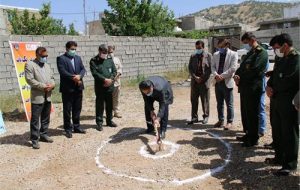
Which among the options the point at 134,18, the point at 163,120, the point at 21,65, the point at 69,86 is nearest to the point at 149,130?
the point at 163,120

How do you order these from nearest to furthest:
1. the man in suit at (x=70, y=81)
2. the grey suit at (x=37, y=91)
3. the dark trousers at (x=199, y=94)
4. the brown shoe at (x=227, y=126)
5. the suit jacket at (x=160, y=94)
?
1. the suit jacket at (x=160, y=94)
2. the grey suit at (x=37, y=91)
3. the man in suit at (x=70, y=81)
4. the brown shoe at (x=227, y=126)
5. the dark trousers at (x=199, y=94)

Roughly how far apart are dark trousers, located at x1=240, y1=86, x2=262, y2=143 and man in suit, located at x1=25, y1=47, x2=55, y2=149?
367 centimetres

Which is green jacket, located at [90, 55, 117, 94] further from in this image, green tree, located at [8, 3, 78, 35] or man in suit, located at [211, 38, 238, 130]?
green tree, located at [8, 3, 78, 35]

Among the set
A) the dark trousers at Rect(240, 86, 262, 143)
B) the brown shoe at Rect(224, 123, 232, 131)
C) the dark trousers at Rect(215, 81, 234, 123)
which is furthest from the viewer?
the brown shoe at Rect(224, 123, 232, 131)

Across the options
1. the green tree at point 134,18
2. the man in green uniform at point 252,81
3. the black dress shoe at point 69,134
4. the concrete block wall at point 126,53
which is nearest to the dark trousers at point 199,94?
the man in green uniform at point 252,81

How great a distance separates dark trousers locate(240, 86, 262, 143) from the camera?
6.39m

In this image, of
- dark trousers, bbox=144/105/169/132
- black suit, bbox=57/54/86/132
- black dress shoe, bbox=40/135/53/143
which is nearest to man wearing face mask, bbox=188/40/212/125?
dark trousers, bbox=144/105/169/132

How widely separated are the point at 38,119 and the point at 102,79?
162 centimetres

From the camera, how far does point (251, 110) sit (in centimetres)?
641

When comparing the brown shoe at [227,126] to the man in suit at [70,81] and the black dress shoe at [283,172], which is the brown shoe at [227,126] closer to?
the black dress shoe at [283,172]

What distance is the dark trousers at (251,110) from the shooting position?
639 cm

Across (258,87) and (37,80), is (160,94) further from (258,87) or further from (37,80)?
(37,80)

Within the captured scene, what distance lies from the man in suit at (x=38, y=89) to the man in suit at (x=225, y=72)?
3.38m

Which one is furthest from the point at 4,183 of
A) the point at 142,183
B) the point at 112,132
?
the point at 112,132
